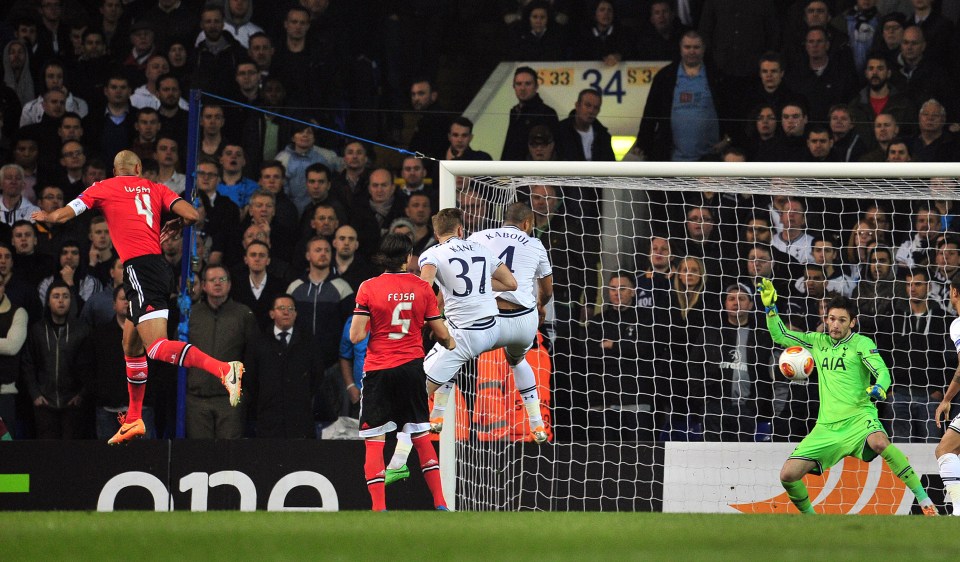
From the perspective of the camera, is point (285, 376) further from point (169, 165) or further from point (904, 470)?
point (904, 470)

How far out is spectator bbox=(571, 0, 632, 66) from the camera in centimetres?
1297

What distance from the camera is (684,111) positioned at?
12.3 metres

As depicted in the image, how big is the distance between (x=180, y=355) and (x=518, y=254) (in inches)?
104

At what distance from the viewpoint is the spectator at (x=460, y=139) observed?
11.8 meters

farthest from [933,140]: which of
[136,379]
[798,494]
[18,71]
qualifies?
[18,71]

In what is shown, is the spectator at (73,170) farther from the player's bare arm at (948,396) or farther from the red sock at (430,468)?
the player's bare arm at (948,396)

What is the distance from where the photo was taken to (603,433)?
1066 cm

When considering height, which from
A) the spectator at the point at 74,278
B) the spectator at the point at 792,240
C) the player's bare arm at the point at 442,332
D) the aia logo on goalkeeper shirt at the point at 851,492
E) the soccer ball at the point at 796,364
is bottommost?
the aia logo on goalkeeper shirt at the point at 851,492

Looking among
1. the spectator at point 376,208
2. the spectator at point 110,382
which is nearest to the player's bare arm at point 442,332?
the spectator at point 376,208

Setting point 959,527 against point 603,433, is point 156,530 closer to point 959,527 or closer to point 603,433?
point 959,527

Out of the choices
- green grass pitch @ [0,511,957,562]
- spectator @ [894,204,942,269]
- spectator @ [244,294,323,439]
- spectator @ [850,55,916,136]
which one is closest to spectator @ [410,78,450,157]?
spectator @ [244,294,323,439]

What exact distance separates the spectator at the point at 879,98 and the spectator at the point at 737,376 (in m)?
2.25

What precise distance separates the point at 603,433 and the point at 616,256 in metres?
1.79

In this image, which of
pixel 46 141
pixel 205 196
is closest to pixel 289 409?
pixel 205 196
